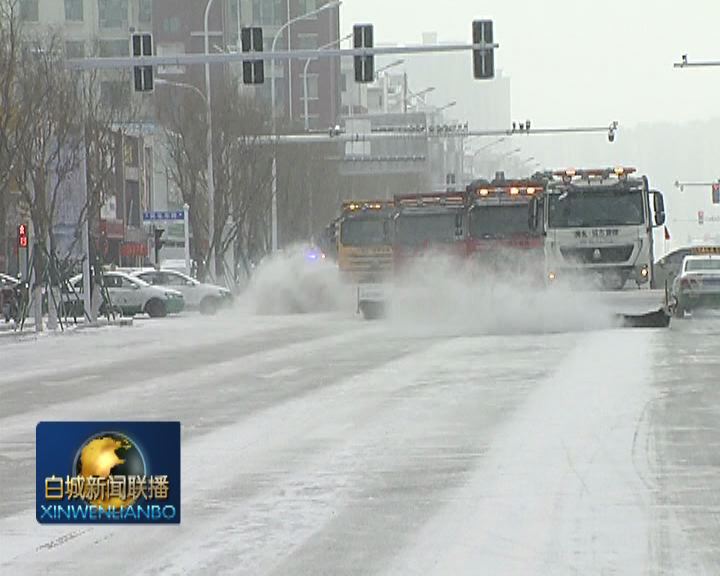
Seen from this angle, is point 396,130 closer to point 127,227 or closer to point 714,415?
point 127,227

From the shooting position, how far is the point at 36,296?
4703 cm

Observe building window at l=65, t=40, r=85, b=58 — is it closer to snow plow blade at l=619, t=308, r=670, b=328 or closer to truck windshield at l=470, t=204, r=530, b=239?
truck windshield at l=470, t=204, r=530, b=239

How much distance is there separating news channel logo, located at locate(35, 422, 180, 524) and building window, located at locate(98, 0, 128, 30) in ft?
408

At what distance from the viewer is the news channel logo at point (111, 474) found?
7000 millimetres

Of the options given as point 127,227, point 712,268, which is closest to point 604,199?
point 712,268

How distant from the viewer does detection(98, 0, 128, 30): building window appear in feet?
424

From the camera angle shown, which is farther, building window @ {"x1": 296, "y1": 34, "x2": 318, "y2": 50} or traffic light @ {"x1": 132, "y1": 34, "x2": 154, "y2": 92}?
building window @ {"x1": 296, "y1": 34, "x2": 318, "y2": 50}

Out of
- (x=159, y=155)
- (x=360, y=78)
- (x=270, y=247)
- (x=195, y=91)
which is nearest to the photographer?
(x=360, y=78)

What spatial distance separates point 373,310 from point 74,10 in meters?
86.1

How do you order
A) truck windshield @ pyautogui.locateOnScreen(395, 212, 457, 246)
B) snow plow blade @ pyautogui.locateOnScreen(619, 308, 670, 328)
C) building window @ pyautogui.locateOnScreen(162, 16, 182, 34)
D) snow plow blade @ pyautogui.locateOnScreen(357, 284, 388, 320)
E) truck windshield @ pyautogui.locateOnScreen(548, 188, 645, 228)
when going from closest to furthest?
snow plow blade @ pyautogui.locateOnScreen(619, 308, 670, 328)
truck windshield @ pyautogui.locateOnScreen(548, 188, 645, 228)
truck windshield @ pyautogui.locateOnScreen(395, 212, 457, 246)
snow plow blade @ pyautogui.locateOnScreen(357, 284, 388, 320)
building window @ pyautogui.locateOnScreen(162, 16, 182, 34)

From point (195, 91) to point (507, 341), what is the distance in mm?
40712

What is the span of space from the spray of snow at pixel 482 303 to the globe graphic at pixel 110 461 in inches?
1233

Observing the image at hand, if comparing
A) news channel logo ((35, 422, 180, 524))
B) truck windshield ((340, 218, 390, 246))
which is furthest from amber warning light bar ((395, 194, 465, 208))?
news channel logo ((35, 422, 180, 524))

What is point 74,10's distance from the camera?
129000 millimetres
